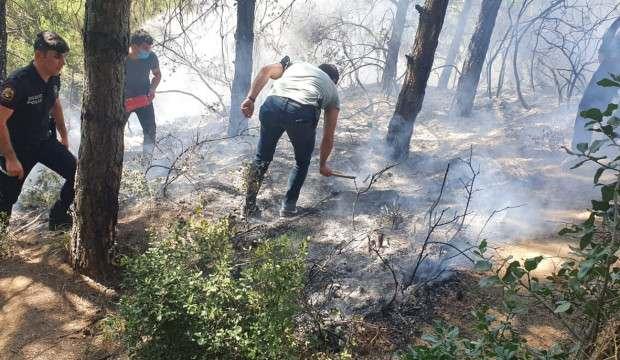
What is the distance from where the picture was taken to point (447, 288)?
3.16 metres

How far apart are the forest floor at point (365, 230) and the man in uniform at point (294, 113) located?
18.8 inches

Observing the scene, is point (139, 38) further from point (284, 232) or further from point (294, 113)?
point (284, 232)

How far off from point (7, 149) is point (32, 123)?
1.06ft

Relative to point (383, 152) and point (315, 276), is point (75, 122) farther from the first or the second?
point (315, 276)

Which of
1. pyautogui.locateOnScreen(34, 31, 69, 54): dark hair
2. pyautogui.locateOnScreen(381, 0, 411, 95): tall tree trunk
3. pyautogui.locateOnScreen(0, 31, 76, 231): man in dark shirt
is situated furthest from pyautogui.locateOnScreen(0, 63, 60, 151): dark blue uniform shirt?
pyautogui.locateOnScreen(381, 0, 411, 95): tall tree trunk

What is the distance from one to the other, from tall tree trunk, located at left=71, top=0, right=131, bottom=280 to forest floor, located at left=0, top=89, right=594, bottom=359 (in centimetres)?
27

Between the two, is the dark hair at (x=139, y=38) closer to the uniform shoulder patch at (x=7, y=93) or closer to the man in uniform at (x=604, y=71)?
the uniform shoulder patch at (x=7, y=93)

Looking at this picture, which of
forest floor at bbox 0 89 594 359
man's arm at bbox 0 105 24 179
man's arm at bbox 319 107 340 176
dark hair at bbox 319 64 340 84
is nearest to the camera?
forest floor at bbox 0 89 594 359

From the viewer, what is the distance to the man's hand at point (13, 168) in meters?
3.27

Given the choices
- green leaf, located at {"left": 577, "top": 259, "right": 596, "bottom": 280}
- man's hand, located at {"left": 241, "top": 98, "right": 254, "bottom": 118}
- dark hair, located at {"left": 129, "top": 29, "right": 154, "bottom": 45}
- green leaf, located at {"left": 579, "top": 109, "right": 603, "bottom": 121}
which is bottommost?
green leaf, located at {"left": 577, "top": 259, "right": 596, "bottom": 280}

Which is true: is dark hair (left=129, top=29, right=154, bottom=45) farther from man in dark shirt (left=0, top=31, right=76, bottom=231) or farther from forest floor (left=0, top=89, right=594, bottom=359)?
man in dark shirt (left=0, top=31, right=76, bottom=231)

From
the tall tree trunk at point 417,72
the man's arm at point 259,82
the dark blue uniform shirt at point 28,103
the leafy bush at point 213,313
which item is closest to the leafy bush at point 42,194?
the dark blue uniform shirt at point 28,103

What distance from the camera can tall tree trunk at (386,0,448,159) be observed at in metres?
5.55

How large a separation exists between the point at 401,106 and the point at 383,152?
86cm
